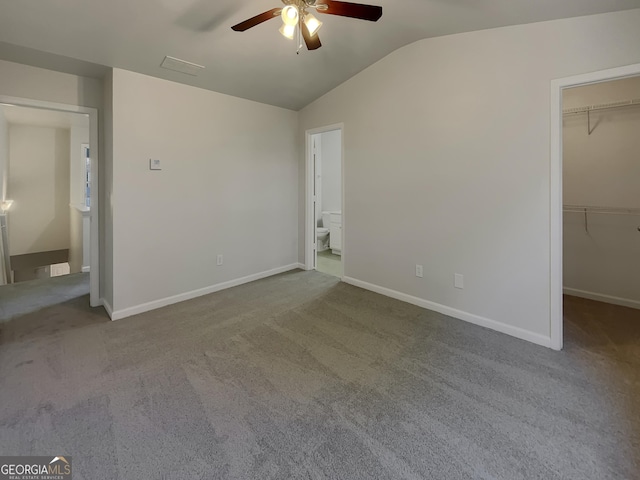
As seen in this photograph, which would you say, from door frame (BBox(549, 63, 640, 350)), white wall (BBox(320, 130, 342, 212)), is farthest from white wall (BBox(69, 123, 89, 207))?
door frame (BBox(549, 63, 640, 350))

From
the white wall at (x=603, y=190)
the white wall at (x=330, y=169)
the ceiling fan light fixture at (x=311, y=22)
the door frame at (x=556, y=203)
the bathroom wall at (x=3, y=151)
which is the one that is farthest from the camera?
the white wall at (x=330, y=169)

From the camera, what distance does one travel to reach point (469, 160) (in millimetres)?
2756

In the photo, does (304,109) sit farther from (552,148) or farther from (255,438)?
(255,438)

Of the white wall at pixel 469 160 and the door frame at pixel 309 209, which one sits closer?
the white wall at pixel 469 160

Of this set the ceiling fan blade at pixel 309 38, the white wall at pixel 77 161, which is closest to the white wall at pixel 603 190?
the ceiling fan blade at pixel 309 38

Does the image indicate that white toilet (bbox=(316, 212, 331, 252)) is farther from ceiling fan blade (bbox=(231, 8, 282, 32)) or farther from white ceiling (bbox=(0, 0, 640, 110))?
ceiling fan blade (bbox=(231, 8, 282, 32))

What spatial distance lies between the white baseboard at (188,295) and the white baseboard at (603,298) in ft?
12.3

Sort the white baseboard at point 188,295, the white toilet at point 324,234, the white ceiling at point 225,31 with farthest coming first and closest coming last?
the white toilet at point 324,234 → the white baseboard at point 188,295 → the white ceiling at point 225,31

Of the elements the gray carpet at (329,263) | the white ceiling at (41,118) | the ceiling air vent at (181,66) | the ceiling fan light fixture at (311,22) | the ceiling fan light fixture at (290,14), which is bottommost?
the gray carpet at (329,263)

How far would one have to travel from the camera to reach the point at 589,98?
3295mm

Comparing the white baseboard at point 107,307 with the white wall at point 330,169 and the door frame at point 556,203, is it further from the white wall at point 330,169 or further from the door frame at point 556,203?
the white wall at point 330,169

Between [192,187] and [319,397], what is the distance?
2.72 m

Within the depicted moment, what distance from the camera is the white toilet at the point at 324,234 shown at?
6.10 meters

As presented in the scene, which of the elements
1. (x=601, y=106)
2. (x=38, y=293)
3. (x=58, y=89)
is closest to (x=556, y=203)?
(x=601, y=106)
